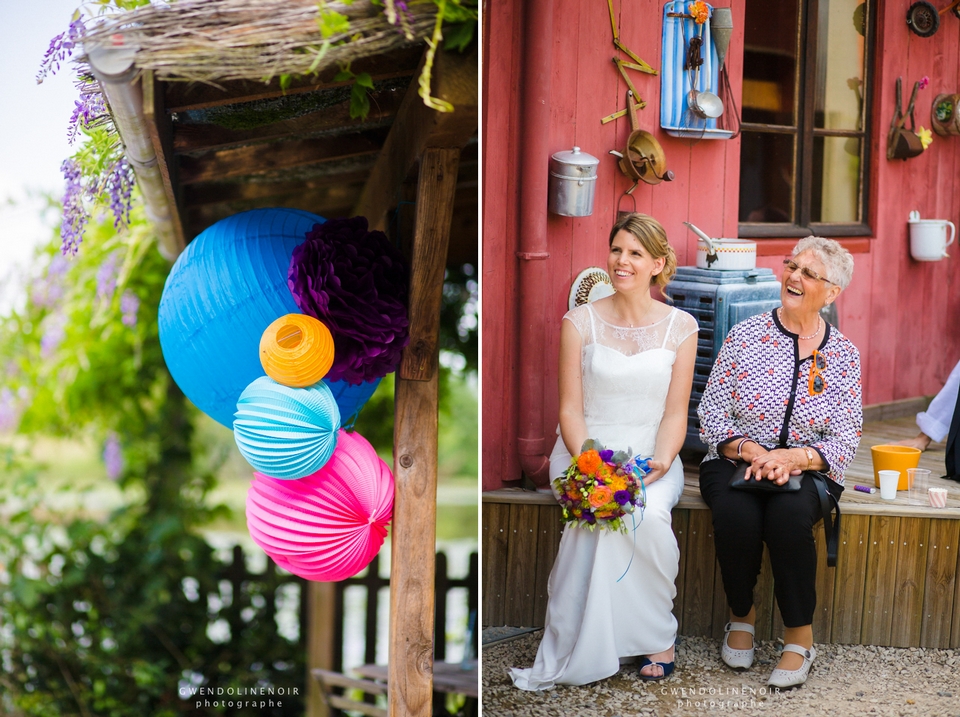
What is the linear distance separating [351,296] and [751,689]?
183 cm

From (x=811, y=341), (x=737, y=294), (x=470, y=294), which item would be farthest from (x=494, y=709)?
(x=470, y=294)

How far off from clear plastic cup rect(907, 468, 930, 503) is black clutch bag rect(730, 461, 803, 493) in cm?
66

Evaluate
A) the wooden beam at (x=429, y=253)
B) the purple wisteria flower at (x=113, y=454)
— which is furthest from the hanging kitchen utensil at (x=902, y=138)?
the purple wisteria flower at (x=113, y=454)

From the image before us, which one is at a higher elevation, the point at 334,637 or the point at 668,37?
the point at 668,37

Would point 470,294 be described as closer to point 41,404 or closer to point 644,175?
point 644,175

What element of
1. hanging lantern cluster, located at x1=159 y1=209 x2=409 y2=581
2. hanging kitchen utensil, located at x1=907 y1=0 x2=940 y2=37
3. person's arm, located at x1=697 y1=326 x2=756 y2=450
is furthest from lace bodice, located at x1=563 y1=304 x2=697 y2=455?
hanging kitchen utensil, located at x1=907 y1=0 x2=940 y2=37

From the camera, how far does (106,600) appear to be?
4.59 metres

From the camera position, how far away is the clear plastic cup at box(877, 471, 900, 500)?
3.01 meters

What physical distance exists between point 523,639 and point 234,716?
218 centimetres

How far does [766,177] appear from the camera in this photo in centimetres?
392

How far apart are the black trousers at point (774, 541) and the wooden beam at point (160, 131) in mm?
1882

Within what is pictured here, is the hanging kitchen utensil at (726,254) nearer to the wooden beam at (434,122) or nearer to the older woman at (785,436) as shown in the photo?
the older woman at (785,436)

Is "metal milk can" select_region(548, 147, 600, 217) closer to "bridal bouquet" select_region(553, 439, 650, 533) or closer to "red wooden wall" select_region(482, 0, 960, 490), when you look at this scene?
"red wooden wall" select_region(482, 0, 960, 490)

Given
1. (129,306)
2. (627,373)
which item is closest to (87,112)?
(627,373)
